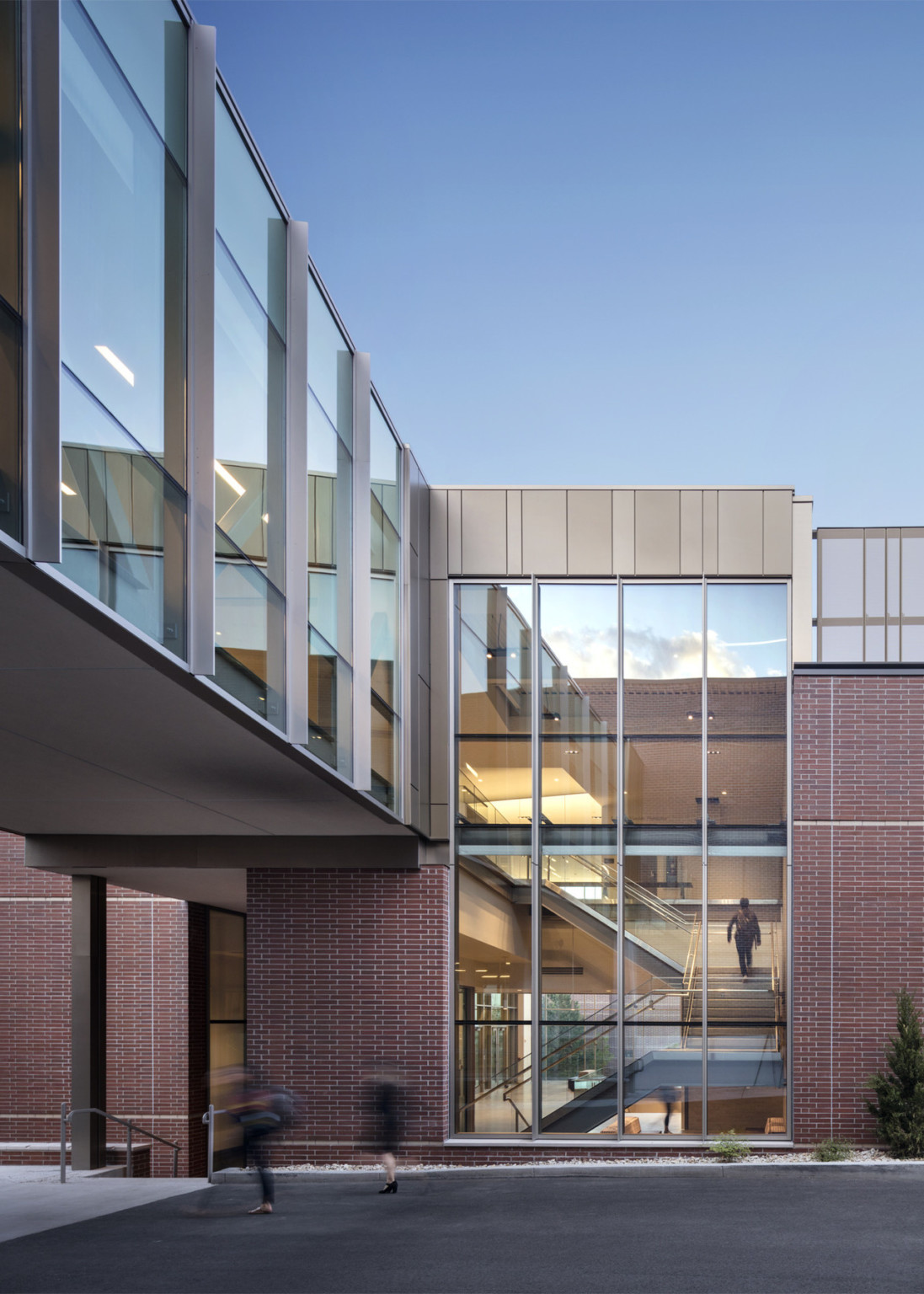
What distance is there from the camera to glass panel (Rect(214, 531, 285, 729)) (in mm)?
9555

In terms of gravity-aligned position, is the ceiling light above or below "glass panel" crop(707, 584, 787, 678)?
above

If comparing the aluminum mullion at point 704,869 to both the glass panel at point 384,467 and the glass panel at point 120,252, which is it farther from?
the glass panel at point 120,252

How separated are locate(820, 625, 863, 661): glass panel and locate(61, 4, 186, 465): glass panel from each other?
487 inches

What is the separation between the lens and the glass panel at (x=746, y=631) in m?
18.4

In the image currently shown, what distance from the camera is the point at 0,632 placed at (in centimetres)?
719

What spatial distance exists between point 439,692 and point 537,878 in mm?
2951

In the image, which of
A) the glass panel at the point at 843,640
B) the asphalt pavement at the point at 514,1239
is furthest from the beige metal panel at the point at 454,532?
the asphalt pavement at the point at 514,1239

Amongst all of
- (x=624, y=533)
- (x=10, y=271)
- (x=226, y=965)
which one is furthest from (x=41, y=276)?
(x=226, y=965)

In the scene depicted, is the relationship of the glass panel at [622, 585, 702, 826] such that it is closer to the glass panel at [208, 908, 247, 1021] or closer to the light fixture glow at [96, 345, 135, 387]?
the light fixture glow at [96, 345, 135, 387]

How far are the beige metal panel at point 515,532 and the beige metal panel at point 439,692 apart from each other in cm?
102

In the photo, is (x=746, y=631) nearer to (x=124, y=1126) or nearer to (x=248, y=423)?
(x=248, y=423)

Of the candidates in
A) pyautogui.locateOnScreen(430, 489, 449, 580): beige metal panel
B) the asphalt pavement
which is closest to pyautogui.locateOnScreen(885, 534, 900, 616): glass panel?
pyautogui.locateOnScreen(430, 489, 449, 580): beige metal panel

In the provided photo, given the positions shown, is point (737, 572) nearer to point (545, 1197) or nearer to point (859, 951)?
point (859, 951)

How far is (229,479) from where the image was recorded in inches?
386
